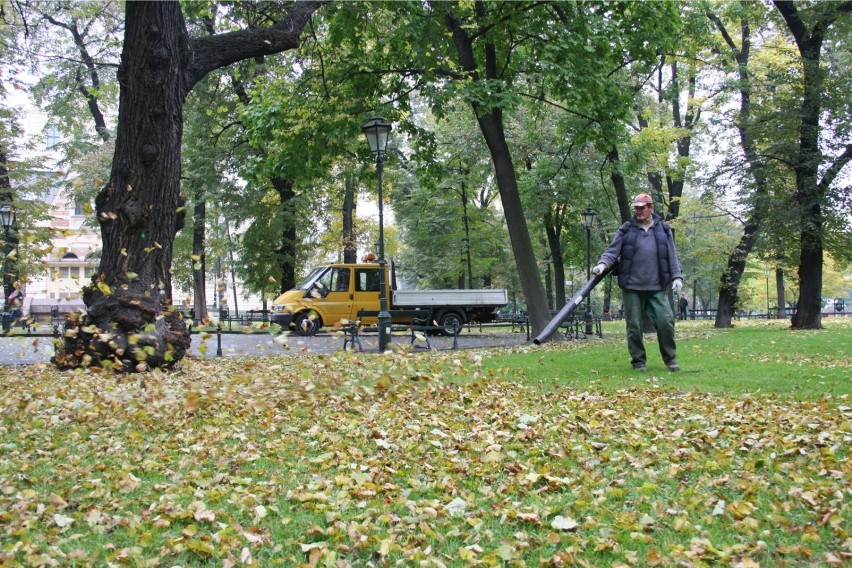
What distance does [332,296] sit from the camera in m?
22.5

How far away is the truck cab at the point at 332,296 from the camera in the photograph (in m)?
21.8

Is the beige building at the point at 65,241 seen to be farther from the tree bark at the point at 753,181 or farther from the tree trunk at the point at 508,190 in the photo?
the tree bark at the point at 753,181

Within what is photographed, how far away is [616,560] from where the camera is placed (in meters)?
2.79

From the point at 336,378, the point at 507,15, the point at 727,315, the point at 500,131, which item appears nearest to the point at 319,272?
the point at 500,131

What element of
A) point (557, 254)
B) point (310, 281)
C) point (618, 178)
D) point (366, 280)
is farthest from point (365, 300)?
point (557, 254)

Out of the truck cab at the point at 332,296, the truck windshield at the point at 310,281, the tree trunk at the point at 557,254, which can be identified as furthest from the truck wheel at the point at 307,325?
the tree trunk at the point at 557,254

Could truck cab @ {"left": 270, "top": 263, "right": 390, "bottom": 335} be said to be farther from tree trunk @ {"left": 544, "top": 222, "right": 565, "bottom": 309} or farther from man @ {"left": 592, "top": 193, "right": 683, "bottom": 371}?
man @ {"left": 592, "top": 193, "right": 683, "bottom": 371}

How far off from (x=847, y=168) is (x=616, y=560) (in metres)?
19.5

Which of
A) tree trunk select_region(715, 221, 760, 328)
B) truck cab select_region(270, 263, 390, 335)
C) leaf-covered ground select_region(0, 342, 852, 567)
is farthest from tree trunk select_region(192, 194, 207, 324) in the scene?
leaf-covered ground select_region(0, 342, 852, 567)

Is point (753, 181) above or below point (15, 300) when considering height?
above

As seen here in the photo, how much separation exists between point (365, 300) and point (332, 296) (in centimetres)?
107

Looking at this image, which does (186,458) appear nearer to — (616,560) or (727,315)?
(616,560)

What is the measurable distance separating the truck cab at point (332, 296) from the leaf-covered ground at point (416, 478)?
1508cm

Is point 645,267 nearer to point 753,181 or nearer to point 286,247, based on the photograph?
point 753,181
